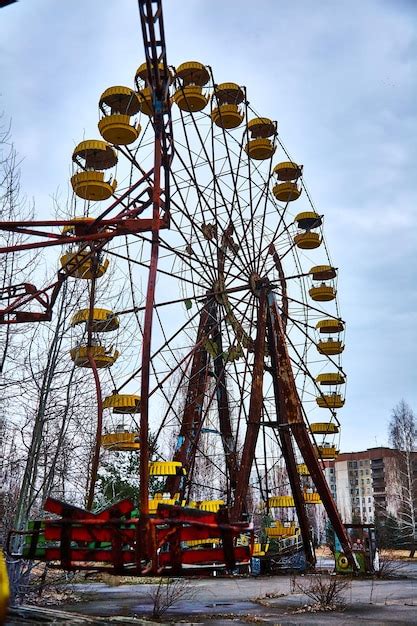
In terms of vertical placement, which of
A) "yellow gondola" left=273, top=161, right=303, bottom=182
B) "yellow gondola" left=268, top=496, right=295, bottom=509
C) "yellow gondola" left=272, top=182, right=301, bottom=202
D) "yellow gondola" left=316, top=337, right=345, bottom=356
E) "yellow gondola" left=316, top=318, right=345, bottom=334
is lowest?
"yellow gondola" left=268, top=496, right=295, bottom=509

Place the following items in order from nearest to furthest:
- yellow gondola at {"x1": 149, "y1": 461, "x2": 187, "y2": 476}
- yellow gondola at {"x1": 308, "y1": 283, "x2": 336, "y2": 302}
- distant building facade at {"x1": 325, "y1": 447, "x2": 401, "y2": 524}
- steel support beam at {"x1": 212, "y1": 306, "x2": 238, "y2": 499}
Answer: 1. yellow gondola at {"x1": 149, "y1": 461, "x2": 187, "y2": 476}
2. steel support beam at {"x1": 212, "y1": 306, "x2": 238, "y2": 499}
3. yellow gondola at {"x1": 308, "y1": 283, "x2": 336, "y2": 302}
4. distant building facade at {"x1": 325, "y1": 447, "x2": 401, "y2": 524}

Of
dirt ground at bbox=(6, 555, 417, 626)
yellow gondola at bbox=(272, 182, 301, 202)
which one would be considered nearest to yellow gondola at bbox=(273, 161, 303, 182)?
yellow gondola at bbox=(272, 182, 301, 202)

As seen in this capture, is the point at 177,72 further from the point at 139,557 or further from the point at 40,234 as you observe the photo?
the point at 139,557

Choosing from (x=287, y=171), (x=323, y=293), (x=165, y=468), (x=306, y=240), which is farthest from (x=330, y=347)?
(x=165, y=468)

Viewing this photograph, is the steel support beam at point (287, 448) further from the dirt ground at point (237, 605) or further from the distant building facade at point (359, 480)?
the distant building facade at point (359, 480)

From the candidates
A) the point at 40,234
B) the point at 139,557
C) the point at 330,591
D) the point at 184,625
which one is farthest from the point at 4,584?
the point at 330,591

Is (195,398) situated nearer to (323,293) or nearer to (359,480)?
(323,293)

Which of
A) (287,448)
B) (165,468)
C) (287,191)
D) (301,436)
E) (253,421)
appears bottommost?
(165,468)

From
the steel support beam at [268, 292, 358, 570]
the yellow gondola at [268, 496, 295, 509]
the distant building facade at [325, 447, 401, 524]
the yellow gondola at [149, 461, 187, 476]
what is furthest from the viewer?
the distant building facade at [325, 447, 401, 524]

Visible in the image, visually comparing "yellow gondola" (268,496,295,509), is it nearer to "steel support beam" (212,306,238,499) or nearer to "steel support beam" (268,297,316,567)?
"steel support beam" (268,297,316,567)

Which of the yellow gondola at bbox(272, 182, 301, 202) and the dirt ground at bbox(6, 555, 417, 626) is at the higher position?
the yellow gondola at bbox(272, 182, 301, 202)

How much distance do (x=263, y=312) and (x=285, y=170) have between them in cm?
702

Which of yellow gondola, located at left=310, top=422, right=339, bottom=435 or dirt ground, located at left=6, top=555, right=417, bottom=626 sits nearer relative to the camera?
dirt ground, located at left=6, top=555, right=417, bottom=626

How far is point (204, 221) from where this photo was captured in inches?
846
